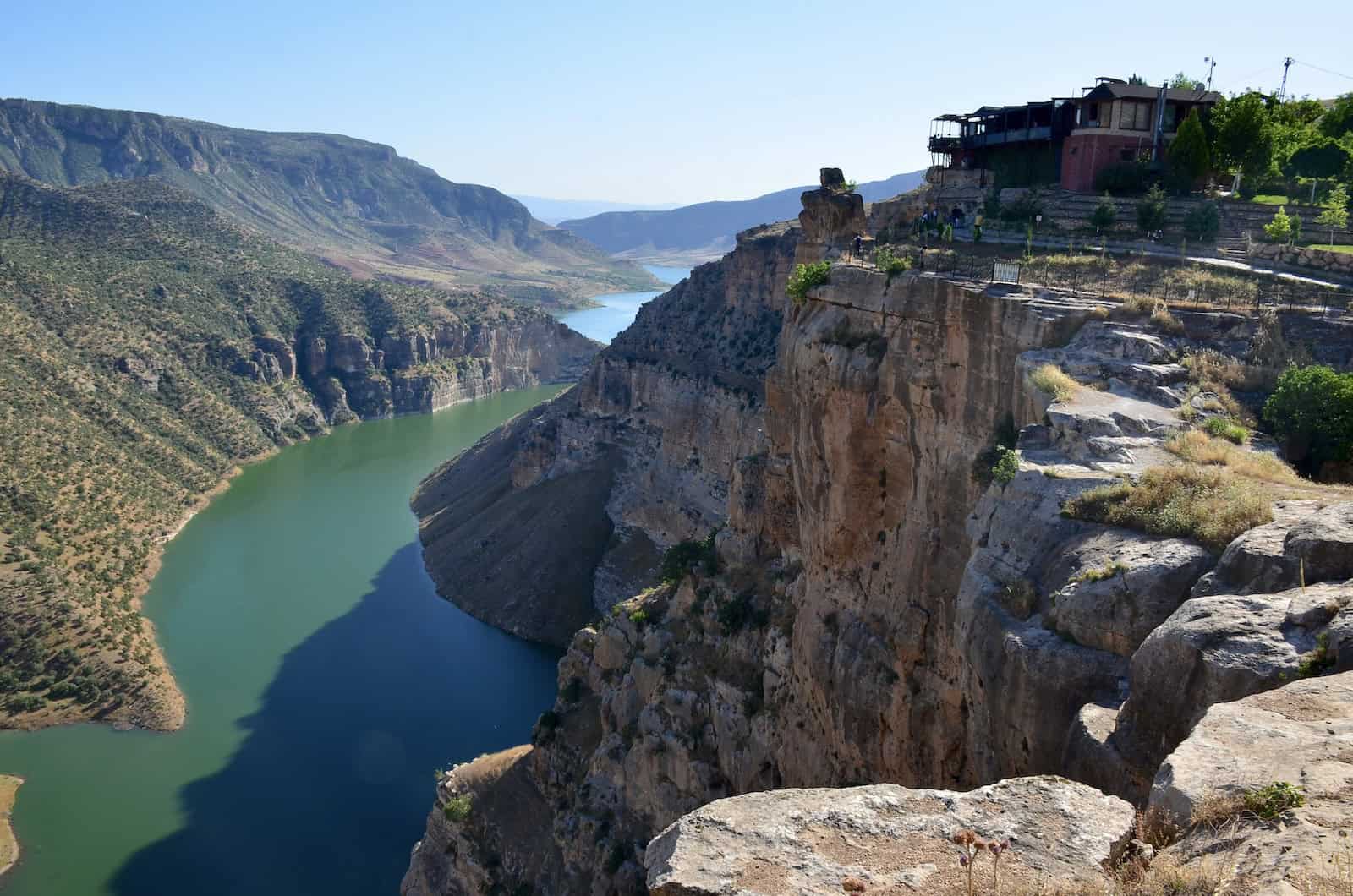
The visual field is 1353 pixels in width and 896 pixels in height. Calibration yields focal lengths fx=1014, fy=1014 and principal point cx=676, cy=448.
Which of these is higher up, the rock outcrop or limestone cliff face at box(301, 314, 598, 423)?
the rock outcrop

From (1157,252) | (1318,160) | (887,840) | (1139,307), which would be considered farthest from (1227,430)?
(1318,160)

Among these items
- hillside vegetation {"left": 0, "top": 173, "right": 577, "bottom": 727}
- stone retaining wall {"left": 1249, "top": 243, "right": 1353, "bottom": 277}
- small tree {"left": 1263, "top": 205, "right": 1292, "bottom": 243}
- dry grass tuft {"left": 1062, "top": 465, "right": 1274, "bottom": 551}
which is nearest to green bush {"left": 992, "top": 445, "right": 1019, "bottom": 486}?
dry grass tuft {"left": 1062, "top": 465, "right": 1274, "bottom": 551}

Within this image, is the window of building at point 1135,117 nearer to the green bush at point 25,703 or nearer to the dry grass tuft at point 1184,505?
the dry grass tuft at point 1184,505

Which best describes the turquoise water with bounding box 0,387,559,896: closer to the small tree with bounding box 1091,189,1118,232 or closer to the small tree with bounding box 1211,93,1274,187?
the small tree with bounding box 1091,189,1118,232

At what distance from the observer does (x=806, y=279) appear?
25.6 metres

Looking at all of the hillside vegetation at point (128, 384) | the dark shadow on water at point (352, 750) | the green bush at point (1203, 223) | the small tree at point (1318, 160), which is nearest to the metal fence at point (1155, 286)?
the green bush at point (1203, 223)

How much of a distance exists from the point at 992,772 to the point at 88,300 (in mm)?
112758

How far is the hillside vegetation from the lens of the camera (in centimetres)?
5544

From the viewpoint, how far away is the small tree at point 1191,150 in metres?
27.3

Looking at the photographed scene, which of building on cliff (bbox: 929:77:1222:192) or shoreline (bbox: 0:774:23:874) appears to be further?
shoreline (bbox: 0:774:23:874)

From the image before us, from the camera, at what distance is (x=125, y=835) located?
139 ft

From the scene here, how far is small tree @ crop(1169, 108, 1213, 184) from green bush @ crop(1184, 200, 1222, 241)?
8.12 feet

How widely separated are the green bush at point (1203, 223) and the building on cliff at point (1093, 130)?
428 cm

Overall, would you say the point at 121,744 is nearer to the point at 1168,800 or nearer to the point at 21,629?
the point at 21,629
